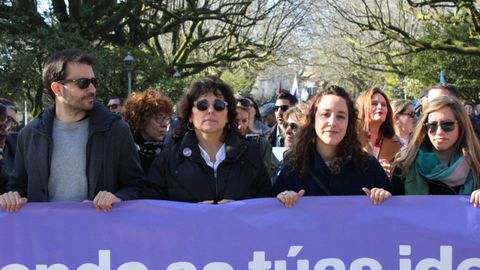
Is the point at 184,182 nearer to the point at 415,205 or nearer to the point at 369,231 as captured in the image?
the point at 369,231

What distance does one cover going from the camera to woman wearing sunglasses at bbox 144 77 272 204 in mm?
3432

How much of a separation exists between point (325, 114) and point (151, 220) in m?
1.20

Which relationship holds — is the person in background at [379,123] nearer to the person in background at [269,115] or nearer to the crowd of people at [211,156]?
the crowd of people at [211,156]

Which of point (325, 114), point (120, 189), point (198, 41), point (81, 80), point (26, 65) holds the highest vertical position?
point (198, 41)

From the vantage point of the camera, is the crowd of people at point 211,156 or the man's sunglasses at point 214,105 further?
the man's sunglasses at point 214,105

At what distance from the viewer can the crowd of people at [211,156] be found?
338cm

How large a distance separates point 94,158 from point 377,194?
1612mm

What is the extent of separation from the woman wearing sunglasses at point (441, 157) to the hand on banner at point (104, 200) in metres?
1.71

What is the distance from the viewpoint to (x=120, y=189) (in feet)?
11.6

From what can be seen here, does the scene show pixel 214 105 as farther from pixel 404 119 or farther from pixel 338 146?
pixel 404 119

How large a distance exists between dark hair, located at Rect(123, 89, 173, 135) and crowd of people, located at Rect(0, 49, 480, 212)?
119 centimetres

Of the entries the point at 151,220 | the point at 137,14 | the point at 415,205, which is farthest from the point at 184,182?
the point at 137,14

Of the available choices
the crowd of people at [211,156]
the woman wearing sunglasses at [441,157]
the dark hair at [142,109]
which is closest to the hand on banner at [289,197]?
the crowd of people at [211,156]

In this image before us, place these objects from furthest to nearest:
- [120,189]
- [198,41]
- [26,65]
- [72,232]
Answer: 1. [198,41]
2. [26,65]
3. [120,189]
4. [72,232]
